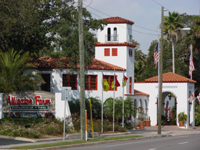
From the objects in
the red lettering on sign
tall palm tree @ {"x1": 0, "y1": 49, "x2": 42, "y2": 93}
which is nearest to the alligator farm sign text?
the red lettering on sign

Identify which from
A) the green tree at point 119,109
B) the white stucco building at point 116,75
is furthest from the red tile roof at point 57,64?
the green tree at point 119,109

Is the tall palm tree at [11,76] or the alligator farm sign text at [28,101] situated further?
the tall palm tree at [11,76]

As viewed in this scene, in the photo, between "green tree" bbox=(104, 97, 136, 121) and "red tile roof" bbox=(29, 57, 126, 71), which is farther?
"red tile roof" bbox=(29, 57, 126, 71)

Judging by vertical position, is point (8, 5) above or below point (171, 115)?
above

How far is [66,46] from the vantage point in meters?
33.0

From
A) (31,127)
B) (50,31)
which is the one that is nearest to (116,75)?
(50,31)

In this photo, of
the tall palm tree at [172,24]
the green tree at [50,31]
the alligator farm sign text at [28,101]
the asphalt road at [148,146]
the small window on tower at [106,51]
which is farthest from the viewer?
the tall palm tree at [172,24]

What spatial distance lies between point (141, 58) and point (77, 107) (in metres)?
45.5

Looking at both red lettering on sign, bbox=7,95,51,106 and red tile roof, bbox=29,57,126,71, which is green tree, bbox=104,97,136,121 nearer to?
red tile roof, bbox=29,57,126,71

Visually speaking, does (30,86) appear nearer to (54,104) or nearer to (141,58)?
(54,104)

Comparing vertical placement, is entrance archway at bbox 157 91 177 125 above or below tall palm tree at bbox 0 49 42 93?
below

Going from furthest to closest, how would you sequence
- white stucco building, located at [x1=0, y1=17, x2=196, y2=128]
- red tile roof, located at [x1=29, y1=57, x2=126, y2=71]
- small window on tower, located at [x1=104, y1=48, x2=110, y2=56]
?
1. small window on tower, located at [x1=104, y1=48, x2=110, y2=56]
2. white stucco building, located at [x1=0, y1=17, x2=196, y2=128]
3. red tile roof, located at [x1=29, y1=57, x2=126, y2=71]

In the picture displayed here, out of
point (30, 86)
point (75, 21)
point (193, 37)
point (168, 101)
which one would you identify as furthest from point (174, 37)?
point (30, 86)

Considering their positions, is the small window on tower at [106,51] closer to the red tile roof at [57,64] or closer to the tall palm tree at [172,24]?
the red tile roof at [57,64]
